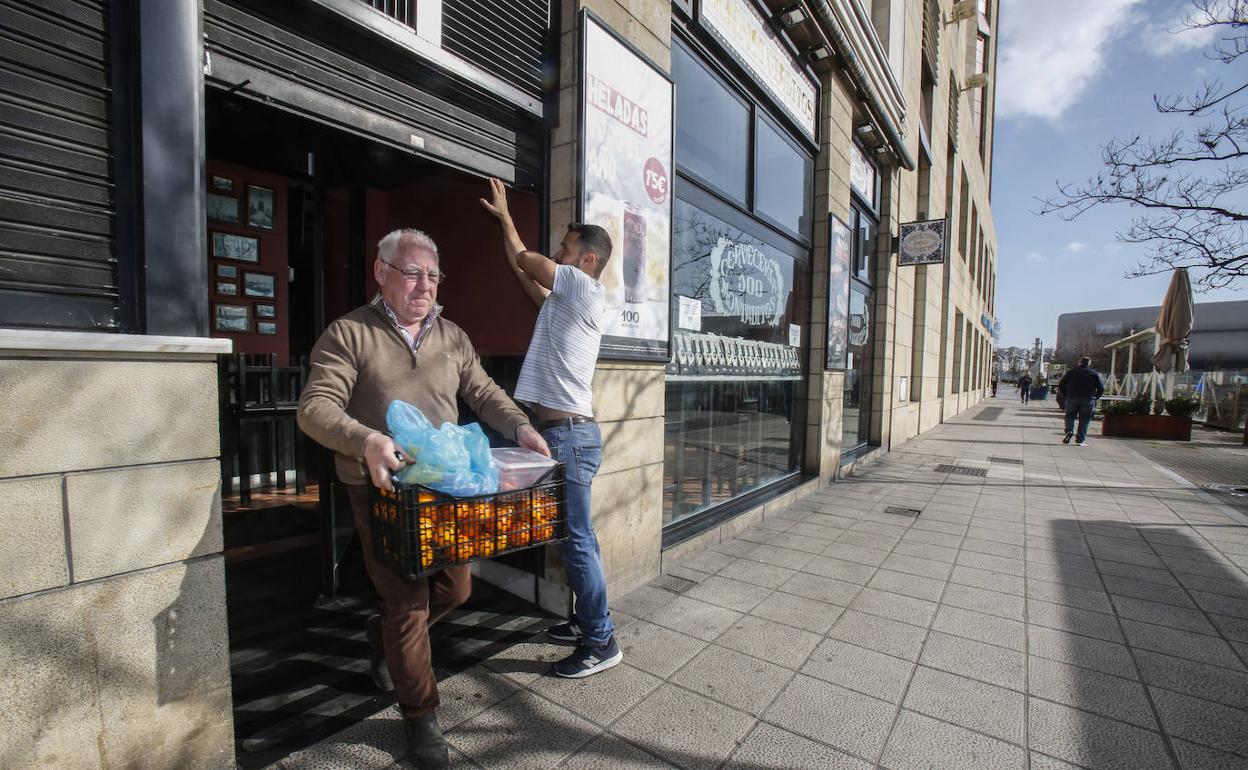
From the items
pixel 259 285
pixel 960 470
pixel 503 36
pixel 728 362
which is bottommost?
pixel 960 470

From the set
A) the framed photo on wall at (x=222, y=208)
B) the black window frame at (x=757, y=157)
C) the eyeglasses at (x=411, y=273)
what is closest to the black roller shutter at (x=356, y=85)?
the eyeglasses at (x=411, y=273)

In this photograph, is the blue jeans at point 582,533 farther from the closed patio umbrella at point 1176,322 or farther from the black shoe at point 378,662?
the closed patio umbrella at point 1176,322

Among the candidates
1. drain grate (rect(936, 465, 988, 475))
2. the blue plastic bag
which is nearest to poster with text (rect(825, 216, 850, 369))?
drain grate (rect(936, 465, 988, 475))

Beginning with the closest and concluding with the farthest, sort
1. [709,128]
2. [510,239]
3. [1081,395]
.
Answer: [510,239] < [709,128] < [1081,395]

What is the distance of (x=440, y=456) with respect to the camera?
1703mm

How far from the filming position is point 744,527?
519cm

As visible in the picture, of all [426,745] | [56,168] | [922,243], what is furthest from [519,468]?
[922,243]

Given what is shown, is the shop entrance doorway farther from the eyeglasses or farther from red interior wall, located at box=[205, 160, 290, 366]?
the eyeglasses

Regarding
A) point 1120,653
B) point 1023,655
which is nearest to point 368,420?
point 1023,655

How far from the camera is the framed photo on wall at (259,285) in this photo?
561 centimetres

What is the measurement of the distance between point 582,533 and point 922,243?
376 inches

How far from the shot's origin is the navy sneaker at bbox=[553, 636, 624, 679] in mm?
2688

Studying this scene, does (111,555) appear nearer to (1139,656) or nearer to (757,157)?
(1139,656)

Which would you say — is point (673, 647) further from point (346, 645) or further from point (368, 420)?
point (368, 420)
